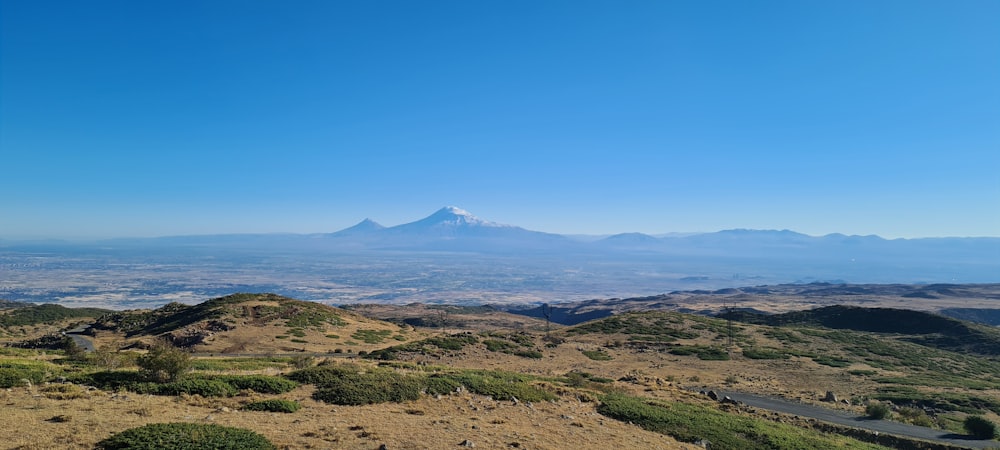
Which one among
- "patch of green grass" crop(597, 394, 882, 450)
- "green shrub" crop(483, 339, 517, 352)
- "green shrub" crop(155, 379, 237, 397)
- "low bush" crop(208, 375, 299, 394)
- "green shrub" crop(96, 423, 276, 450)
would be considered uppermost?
"green shrub" crop(96, 423, 276, 450)

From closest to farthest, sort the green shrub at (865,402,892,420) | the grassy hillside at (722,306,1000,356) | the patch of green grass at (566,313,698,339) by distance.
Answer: the green shrub at (865,402,892,420) < the grassy hillside at (722,306,1000,356) < the patch of green grass at (566,313,698,339)

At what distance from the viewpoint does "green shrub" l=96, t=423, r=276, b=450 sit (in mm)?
9758

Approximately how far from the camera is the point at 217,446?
10.0 metres

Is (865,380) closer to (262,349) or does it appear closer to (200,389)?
(200,389)

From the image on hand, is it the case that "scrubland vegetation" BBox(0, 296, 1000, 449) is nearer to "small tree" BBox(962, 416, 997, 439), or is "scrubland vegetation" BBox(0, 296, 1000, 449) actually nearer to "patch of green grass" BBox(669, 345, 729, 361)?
"small tree" BBox(962, 416, 997, 439)

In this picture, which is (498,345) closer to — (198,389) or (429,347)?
(429,347)

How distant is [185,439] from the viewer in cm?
1019

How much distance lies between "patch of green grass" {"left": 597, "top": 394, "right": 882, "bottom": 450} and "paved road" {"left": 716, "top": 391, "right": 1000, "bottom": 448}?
3.89m

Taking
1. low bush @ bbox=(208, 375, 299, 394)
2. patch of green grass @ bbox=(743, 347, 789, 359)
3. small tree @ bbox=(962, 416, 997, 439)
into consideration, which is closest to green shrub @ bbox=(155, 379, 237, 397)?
low bush @ bbox=(208, 375, 299, 394)

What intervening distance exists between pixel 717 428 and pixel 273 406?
1451 centimetres

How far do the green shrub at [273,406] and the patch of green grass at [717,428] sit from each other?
10.6m

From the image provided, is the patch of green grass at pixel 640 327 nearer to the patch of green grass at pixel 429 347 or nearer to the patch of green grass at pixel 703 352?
the patch of green grass at pixel 703 352

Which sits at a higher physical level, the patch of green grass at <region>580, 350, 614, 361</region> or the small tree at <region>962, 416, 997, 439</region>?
the small tree at <region>962, 416, 997, 439</region>

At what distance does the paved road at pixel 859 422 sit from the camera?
61.5ft
